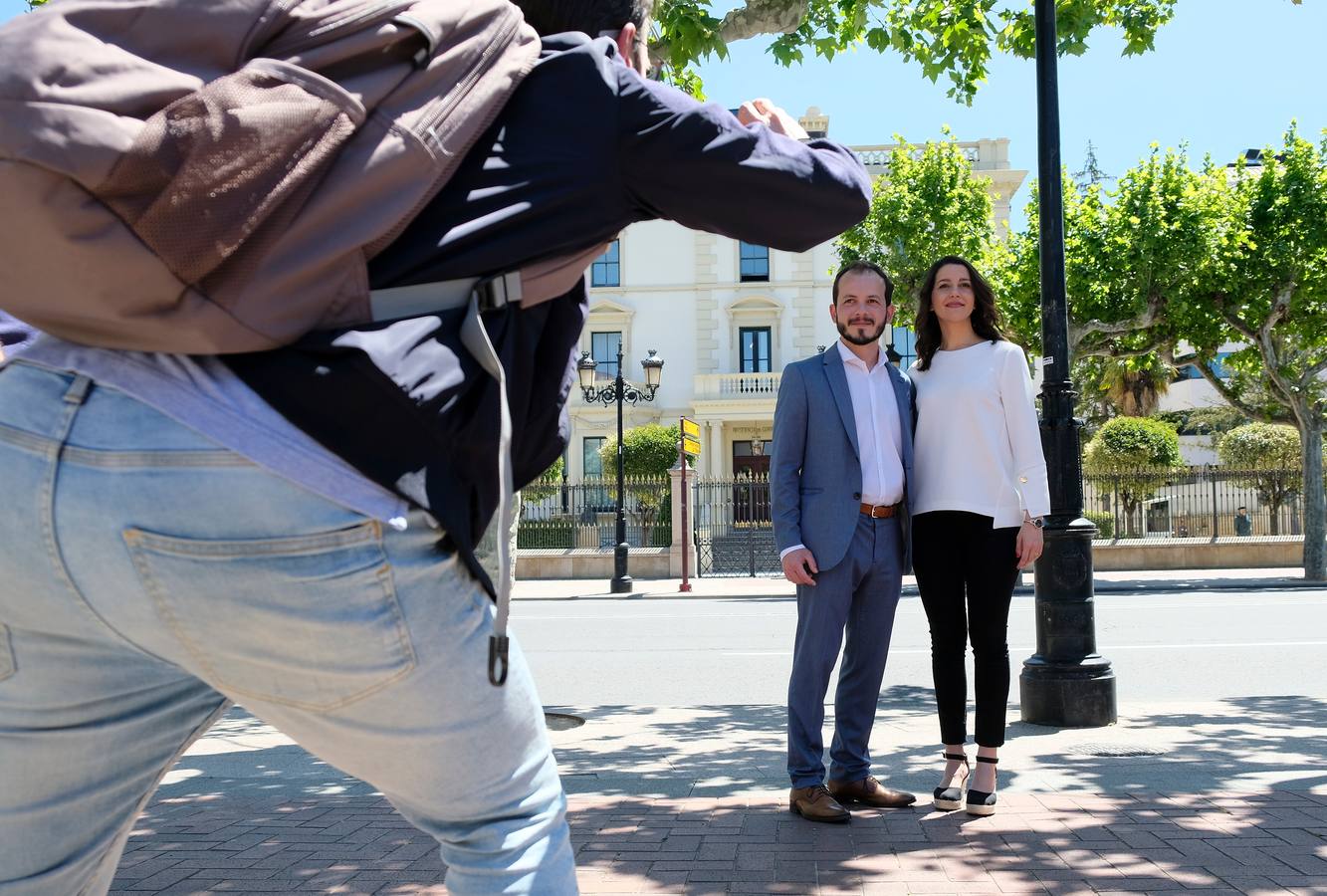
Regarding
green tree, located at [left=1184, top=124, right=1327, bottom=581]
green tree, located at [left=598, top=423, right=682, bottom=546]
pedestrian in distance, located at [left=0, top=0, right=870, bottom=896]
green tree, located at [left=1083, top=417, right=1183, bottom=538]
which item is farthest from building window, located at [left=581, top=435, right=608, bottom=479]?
pedestrian in distance, located at [left=0, top=0, right=870, bottom=896]

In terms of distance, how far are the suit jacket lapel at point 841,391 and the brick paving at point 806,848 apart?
4.73 feet

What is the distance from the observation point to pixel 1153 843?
3887 mm

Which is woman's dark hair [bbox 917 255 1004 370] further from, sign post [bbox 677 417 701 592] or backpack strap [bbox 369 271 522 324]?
sign post [bbox 677 417 701 592]

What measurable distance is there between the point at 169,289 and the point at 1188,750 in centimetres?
570

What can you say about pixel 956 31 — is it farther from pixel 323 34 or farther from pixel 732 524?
pixel 732 524

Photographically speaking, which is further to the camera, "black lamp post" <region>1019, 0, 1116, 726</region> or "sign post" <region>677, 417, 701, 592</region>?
"sign post" <region>677, 417, 701, 592</region>

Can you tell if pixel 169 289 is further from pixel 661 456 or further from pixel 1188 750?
pixel 661 456

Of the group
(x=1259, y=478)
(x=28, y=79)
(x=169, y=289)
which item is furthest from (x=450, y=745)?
(x=1259, y=478)

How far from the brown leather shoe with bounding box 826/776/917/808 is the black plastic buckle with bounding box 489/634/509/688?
356 cm

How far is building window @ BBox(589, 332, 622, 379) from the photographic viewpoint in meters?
40.8

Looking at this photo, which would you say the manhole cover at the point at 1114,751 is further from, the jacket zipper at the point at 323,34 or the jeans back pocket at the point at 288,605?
the jacket zipper at the point at 323,34

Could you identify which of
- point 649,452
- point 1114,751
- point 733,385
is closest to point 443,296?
point 1114,751

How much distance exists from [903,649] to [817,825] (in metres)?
6.96

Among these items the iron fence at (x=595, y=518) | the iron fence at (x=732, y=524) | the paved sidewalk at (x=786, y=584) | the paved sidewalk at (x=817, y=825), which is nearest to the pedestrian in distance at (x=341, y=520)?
the paved sidewalk at (x=817, y=825)
